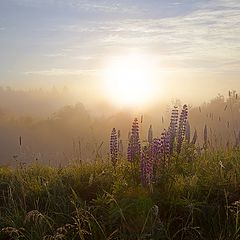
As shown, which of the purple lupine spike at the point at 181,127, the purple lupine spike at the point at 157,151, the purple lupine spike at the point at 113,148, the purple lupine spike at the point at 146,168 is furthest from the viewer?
the purple lupine spike at the point at 113,148

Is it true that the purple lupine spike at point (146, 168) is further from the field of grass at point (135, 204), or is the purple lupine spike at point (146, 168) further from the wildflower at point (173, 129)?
the wildflower at point (173, 129)

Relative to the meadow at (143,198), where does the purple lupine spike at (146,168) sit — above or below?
above

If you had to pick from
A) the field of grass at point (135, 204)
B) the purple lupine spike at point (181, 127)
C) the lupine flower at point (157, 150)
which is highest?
the purple lupine spike at point (181, 127)

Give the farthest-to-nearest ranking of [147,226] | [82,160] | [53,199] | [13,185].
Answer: [82,160] → [13,185] → [53,199] → [147,226]

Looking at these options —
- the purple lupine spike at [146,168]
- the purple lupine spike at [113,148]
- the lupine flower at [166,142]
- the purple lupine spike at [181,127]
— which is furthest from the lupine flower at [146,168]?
the purple lupine spike at [113,148]

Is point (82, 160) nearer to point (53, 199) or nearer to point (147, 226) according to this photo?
point (53, 199)

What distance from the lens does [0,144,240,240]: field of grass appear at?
16.0 feet

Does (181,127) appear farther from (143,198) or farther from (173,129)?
(143,198)

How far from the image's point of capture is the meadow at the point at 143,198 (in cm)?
493

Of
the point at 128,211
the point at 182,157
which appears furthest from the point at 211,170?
the point at 128,211

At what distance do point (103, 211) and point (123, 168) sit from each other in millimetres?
1217

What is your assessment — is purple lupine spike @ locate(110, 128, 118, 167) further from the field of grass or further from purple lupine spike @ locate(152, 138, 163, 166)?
purple lupine spike @ locate(152, 138, 163, 166)

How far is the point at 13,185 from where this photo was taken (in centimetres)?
696

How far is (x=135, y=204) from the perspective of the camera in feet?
17.1
